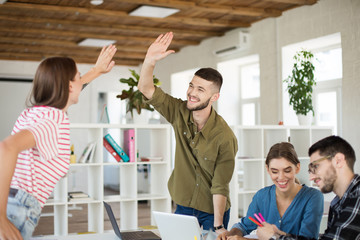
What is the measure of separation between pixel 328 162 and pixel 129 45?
26.9ft

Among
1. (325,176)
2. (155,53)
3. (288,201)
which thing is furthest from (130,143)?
(325,176)

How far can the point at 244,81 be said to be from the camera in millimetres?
9273

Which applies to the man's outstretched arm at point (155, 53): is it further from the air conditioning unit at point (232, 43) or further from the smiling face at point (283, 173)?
the air conditioning unit at point (232, 43)

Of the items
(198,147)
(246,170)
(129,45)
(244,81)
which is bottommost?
(246,170)

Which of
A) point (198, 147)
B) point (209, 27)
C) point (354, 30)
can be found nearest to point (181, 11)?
point (209, 27)

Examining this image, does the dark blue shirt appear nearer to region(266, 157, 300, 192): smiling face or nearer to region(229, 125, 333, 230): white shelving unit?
region(266, 157, 300, 192): smiling face

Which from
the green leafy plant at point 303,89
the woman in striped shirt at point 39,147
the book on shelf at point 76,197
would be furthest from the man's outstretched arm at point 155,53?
the green leafy plant at point 303,89

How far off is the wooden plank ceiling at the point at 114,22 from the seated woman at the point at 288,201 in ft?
14.2

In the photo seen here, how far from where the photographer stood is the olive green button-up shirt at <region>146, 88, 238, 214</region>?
2.88 metres

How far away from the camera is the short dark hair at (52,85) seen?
70.3 inches

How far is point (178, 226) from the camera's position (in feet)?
7.69

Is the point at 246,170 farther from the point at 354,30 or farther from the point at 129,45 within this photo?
the point at 129,45

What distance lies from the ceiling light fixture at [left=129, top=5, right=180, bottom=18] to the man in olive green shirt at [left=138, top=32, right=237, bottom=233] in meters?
3.95

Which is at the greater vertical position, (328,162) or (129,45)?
(129,45)
